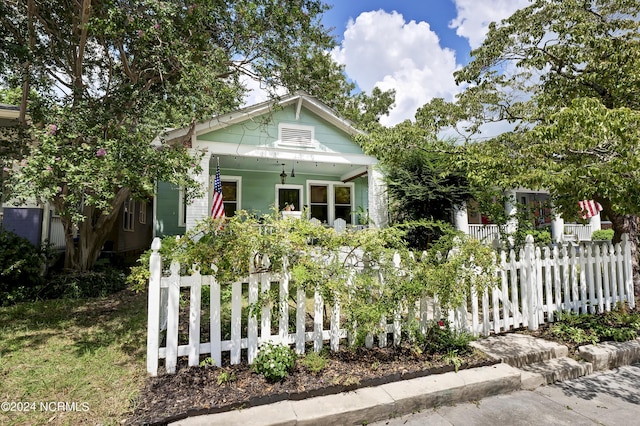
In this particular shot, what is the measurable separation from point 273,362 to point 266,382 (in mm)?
177

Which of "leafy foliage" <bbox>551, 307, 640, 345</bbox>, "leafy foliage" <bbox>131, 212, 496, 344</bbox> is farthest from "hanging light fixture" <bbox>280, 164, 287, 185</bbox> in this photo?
Answer: "leafy foliage" <bbox>551, 307, 640, 345</bbox>

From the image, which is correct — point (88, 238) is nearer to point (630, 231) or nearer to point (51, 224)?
point (51, 224)

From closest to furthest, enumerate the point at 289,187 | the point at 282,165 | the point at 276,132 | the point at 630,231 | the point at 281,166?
the point at 630,231, the point at 276,132, the point at 282,165, the point at 281,166, the point at 289,187

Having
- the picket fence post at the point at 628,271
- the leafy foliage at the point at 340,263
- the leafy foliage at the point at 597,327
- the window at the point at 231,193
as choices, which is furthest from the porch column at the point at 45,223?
the picket fence post at the point at 628,271

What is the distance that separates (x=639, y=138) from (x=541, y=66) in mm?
3043

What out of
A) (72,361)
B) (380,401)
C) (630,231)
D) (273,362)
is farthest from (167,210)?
(630,231)

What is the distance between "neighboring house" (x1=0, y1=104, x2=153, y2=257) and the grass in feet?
7.40

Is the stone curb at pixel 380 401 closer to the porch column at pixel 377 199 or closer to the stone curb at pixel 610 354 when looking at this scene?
the stone curb at pixel 610 354

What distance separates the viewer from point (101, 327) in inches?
186

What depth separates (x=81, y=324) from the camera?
192 inches

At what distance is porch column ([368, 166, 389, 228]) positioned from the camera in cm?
1045

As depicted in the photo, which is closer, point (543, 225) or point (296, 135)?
point (296, 135)

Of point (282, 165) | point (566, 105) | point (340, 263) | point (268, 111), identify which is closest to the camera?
point (340, 263)

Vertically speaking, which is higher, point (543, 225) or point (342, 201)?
point (342, 201)
